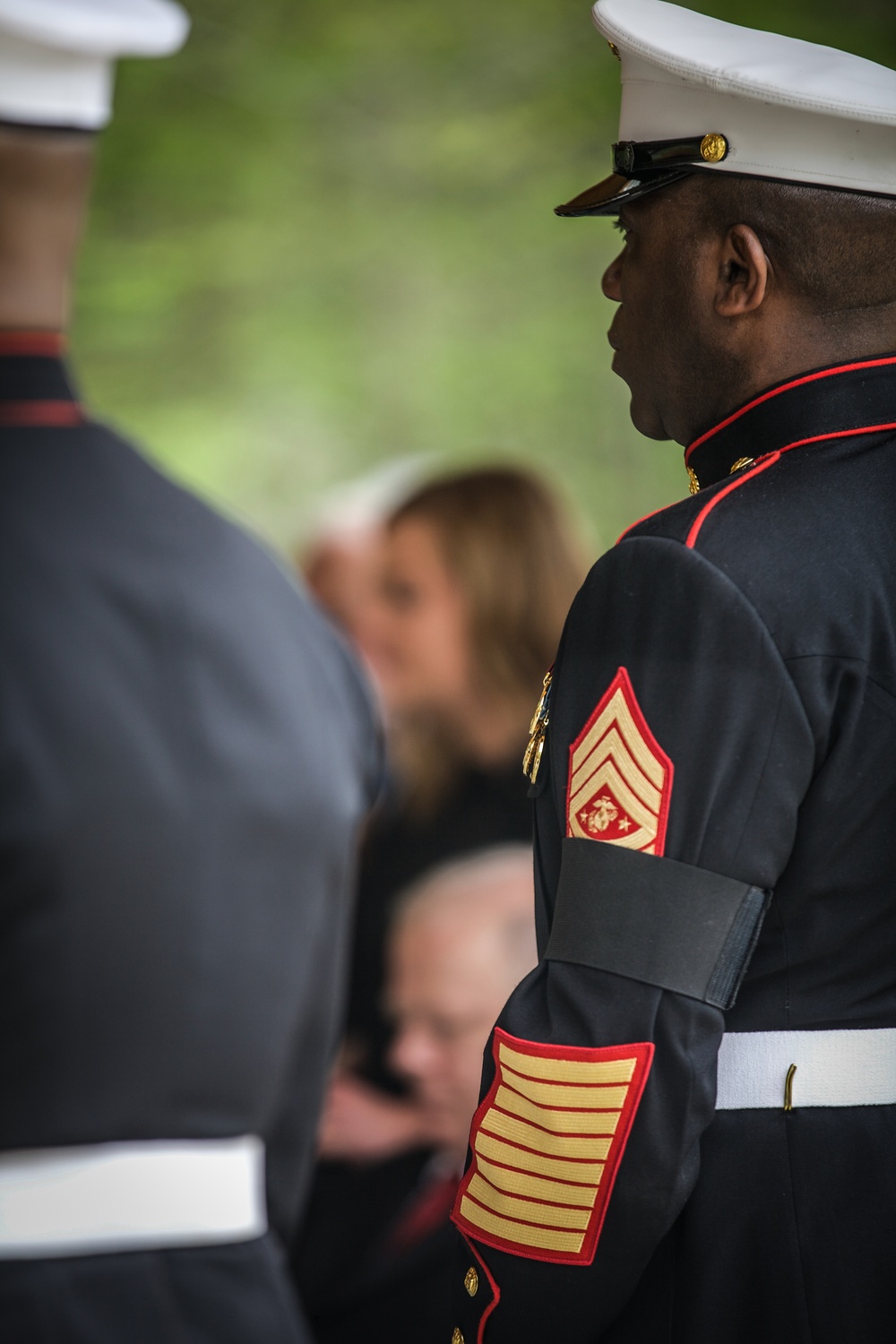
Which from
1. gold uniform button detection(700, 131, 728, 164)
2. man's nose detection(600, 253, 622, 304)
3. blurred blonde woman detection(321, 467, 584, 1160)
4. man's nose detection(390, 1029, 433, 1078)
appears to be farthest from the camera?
blurred blonde woman detection(321, 467, 584, 1160)

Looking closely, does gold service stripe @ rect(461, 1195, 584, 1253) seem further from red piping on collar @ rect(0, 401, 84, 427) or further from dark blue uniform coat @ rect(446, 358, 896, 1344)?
red piping on collar @ rect(0, 401, 84, 427)

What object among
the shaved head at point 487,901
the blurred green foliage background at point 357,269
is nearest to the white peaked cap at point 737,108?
the shaved head at point 487,901

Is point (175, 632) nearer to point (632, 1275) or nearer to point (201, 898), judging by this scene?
point (201, 898)

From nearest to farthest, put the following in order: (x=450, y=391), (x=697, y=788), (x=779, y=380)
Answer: (x=697, y=788), (x=779, y=380), (x=450, y=391)

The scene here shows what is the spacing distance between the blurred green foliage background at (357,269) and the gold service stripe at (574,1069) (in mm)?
3526

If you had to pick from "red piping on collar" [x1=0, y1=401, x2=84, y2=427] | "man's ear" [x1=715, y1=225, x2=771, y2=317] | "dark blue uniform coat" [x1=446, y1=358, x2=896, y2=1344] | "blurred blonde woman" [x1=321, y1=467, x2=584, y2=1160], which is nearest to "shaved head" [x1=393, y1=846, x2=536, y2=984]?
"blurred blonde woman" [x1=321, y1=467, x2=584, y2=1160]

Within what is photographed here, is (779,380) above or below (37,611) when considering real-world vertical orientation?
above

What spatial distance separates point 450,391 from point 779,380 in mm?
3423

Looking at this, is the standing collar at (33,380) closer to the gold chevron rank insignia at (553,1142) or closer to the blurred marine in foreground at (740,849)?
the blurred marine in foreground at (740,849)

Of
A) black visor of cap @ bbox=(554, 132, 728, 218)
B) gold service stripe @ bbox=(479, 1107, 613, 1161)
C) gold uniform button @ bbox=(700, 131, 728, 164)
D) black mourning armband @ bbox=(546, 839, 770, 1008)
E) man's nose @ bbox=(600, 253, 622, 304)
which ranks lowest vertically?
gold service stripe @ bbox=(479, 1107, 613, 1161)

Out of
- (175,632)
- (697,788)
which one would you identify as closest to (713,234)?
(697,788)

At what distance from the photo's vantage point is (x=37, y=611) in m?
1.30

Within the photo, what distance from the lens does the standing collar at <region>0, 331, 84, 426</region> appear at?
1.36m

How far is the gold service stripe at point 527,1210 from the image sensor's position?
1.44 m
